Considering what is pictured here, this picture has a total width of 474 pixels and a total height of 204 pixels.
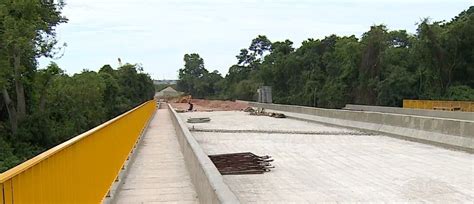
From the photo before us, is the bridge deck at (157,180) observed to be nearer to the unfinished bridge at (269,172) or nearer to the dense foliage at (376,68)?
the unfinished bridge at (269,172)

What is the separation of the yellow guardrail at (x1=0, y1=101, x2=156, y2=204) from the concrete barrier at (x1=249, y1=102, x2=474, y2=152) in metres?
9.47

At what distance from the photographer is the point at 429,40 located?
59.0 metres

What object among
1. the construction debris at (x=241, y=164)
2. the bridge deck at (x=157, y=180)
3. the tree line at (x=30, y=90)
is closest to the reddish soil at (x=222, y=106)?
the tree line at (x=30, y=90)

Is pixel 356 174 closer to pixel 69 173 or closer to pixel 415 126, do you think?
pixel 69 173

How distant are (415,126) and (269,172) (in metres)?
8.59

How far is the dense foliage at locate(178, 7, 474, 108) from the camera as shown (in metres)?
58.8

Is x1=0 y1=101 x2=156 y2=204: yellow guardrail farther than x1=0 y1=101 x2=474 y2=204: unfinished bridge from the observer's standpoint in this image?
No

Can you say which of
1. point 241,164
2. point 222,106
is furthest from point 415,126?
point 222,106

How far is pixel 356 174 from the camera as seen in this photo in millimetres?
10984

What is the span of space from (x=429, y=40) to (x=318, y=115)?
32552mm

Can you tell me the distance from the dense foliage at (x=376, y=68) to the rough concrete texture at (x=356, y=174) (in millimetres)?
42483

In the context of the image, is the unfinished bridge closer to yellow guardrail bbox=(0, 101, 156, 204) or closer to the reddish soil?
yellow guardrail bbox=(0, 101, 156, 204)

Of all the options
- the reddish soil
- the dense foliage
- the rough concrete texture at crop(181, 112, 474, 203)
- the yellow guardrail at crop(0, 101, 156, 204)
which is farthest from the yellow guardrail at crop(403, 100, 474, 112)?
the yellow guardrail at crop(0, 101, 156, 204)

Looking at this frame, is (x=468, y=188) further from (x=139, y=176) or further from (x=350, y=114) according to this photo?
(x=350, y=114)
